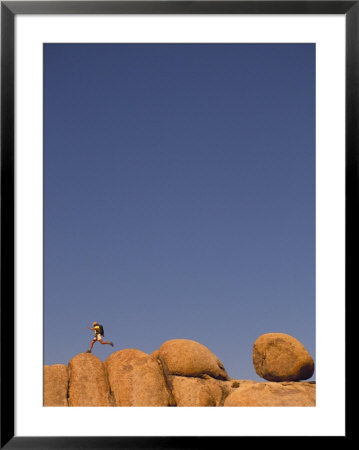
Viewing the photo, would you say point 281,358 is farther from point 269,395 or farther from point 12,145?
point 12,145

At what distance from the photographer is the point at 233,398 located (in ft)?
13.3

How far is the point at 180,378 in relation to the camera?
4.76 m

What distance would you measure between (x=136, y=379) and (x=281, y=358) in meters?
1.49

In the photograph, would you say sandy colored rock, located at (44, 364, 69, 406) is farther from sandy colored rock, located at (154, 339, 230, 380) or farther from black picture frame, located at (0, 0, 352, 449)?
black picture frame, located at (0, 0, 352, 449)

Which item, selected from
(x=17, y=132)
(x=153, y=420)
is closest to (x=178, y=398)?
(x=153, y=420)

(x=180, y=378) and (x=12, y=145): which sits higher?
(x=12, y=145)

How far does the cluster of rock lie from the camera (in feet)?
13.7

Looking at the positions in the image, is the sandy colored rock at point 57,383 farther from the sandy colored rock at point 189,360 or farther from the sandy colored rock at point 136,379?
the sandy colored rock at point 189,360

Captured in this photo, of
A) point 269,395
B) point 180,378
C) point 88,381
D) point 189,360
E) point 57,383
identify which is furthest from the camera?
point 189,360

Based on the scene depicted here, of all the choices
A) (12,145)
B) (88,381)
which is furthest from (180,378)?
(12,145)

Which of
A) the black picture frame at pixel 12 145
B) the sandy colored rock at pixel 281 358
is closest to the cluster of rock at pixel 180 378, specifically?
the sandy colored rock at pixel 281 358

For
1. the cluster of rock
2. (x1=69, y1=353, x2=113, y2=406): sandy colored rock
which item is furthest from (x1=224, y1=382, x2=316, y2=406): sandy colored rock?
(x1=69, y1=353, x2=113, y2=406): sandy colored rock

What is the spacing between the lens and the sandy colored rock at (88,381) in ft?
14.3

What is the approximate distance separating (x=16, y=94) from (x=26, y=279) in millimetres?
548
